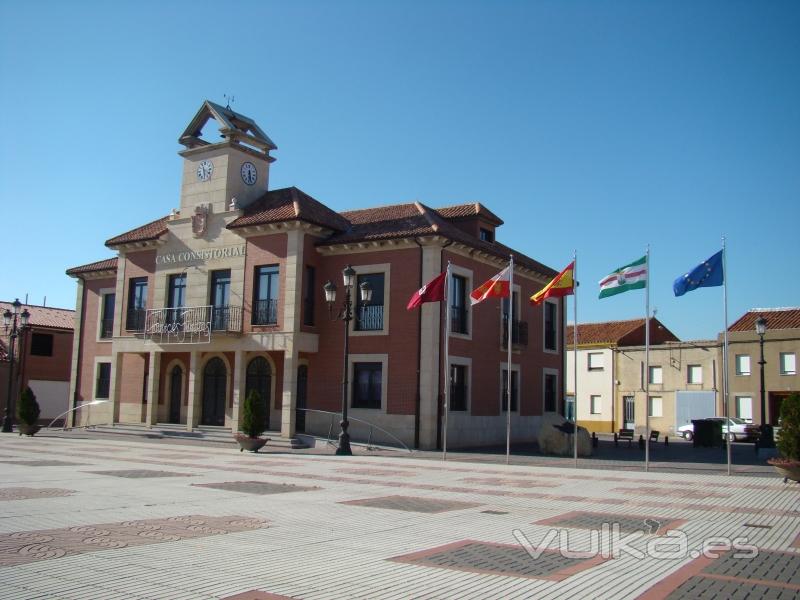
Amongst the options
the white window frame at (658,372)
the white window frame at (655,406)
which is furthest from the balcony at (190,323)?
the white window frame at (658,372)

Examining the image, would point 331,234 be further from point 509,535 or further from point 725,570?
point 725,570

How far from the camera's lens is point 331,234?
28.8 meters

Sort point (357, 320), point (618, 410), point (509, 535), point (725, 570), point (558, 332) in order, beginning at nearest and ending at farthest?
point (725, 570) < point (509, 535) < point (357, 320) < point (558, 332) < point (618, 410)

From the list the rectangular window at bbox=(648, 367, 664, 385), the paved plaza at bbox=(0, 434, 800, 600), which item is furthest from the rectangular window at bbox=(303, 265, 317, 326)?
the rectangular window at bbox=(648, 367, 664, 385)

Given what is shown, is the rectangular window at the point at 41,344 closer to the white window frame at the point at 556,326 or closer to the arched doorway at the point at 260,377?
the arched doorway at the point at 260,377

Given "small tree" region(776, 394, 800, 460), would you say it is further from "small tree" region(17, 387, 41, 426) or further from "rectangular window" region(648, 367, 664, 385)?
"rectangular window" region(648, 367, 664, 385)

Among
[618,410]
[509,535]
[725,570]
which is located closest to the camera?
[725,570]

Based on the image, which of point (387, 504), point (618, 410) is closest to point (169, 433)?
point (387, 504)

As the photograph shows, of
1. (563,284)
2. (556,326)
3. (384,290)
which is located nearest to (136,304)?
(384,290)

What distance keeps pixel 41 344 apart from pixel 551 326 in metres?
29.9

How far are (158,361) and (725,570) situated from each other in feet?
89.7

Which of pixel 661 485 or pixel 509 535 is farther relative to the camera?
pixel 661 485

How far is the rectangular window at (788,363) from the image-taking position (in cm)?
4028

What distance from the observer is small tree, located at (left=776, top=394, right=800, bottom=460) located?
15234 mm
